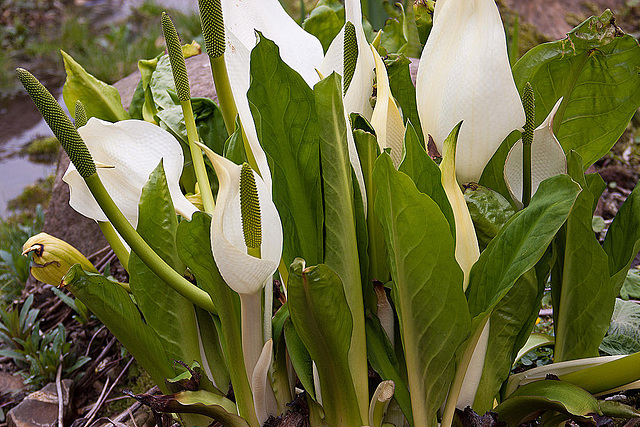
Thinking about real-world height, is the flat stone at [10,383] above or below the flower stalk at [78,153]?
below

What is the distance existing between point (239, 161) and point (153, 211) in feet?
0.34

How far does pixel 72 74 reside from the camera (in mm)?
835

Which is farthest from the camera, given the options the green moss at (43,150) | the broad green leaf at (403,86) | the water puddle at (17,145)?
the green moss at (43,150)

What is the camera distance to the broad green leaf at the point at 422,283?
0.47m

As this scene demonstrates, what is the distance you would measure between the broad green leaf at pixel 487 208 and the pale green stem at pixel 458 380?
0.11 m

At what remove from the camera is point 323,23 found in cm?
84

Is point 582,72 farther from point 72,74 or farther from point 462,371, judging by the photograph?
point 72,74

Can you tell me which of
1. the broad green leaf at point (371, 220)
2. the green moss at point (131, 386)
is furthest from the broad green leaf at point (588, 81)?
the green moss at point (131, 386)

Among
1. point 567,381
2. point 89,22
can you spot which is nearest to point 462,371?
point 567,381

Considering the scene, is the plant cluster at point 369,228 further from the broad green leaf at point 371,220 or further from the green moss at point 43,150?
the green moss at point 43,150

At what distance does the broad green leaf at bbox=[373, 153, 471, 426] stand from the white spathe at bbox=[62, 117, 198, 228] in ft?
0.79

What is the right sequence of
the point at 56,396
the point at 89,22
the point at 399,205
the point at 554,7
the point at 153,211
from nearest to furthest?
the point at 399,205 < the point at 153,211 < the point at 56,396 < the point at 554,7 < the point at 89,22

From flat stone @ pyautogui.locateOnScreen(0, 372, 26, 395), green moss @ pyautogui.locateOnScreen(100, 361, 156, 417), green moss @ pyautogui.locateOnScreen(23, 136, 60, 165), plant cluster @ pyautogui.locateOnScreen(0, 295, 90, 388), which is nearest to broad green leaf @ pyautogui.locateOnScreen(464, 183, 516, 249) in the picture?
green moss @ pyautogui.locateOnScreen(100, 361, 156, 417)

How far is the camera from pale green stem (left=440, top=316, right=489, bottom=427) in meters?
0.53
